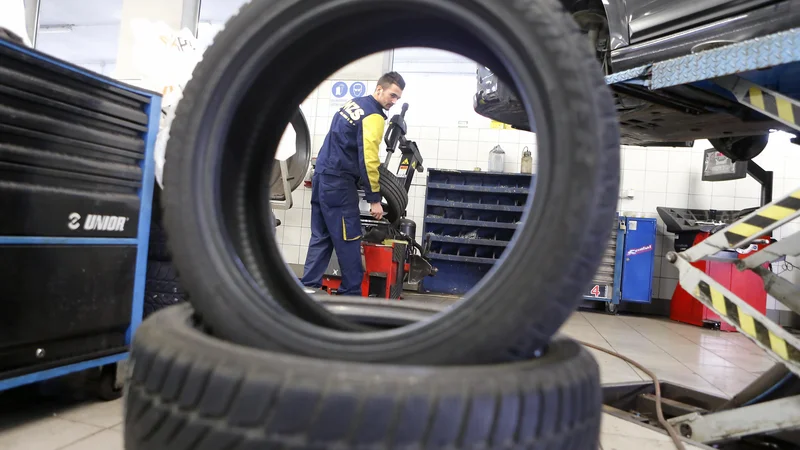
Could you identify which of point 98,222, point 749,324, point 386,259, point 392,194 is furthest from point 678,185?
point 98,222

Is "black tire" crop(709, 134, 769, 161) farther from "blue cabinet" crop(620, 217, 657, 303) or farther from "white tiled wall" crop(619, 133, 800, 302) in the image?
"white tiled wall" crop(619, 133, 800, 302)

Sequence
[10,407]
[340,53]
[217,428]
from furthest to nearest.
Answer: [10,407] → [340,53] → [217,428]

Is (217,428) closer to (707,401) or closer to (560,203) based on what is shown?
(560,203)

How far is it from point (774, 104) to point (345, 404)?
1.59m

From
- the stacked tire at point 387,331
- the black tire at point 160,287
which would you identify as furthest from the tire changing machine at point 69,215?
the stacked tire at point 387,331

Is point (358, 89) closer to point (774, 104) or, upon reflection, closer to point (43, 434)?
point (774, 104)

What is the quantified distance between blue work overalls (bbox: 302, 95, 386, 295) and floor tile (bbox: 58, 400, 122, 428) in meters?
1.65

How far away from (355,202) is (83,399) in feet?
5.94

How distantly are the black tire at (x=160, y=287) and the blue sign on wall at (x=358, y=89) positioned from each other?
4.13 m

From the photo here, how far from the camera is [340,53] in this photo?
2.83 ft

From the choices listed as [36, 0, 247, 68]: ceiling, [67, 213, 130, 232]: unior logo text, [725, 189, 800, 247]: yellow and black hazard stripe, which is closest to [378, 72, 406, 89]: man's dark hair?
[67, 213, 130, 232]: unior logo text

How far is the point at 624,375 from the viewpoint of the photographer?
7.34 ft

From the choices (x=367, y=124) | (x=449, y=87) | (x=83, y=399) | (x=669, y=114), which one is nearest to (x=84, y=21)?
(x=449, y=87)

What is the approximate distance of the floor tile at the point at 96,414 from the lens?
130 cm
